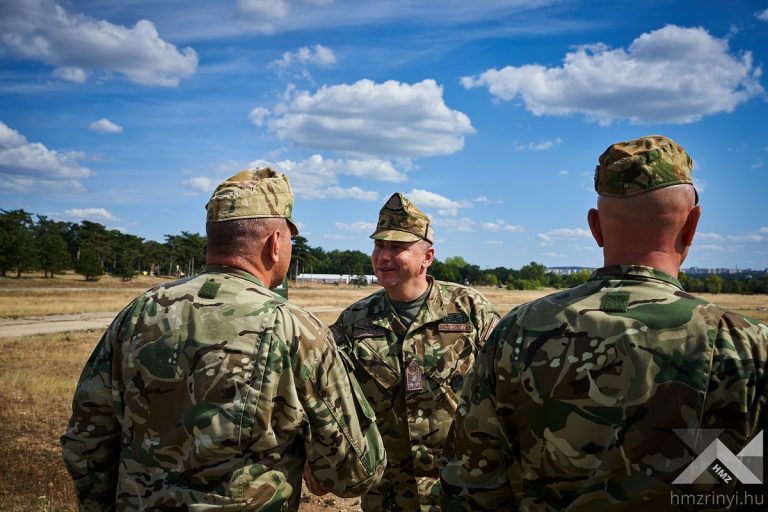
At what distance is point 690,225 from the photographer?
242 cm

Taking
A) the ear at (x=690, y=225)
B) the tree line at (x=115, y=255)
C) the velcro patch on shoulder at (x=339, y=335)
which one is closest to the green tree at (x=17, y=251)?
the tree line at (x=115, y=255)

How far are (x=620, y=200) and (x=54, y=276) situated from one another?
3282 inches

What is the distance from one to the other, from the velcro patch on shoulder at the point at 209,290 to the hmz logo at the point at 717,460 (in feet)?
6.92

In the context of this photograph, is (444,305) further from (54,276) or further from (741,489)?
(54,276)

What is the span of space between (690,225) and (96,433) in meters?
2.98

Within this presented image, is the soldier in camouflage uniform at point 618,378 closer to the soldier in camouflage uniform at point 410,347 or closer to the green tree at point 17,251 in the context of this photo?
the soldier in camouflage uniform at point 410,347

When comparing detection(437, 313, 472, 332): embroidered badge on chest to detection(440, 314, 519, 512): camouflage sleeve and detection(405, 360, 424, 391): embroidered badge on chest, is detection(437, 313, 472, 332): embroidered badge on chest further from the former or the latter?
detection(440, 314, 519, 512): camouflage sleeve

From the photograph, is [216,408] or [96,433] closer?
[216,408]

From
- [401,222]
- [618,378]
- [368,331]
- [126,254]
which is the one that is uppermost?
[126,254]

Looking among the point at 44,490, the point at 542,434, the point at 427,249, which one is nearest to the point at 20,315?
the point at 44,490

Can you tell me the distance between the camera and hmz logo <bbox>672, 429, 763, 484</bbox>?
216 cm

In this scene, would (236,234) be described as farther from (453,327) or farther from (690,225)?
(453,327)

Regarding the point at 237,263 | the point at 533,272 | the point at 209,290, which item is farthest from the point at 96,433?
the point at 533,272

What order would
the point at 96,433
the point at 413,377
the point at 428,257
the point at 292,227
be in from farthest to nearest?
the point at 428,257 < the point at 413,377 < the point at 292,227 < the point at 96,433
